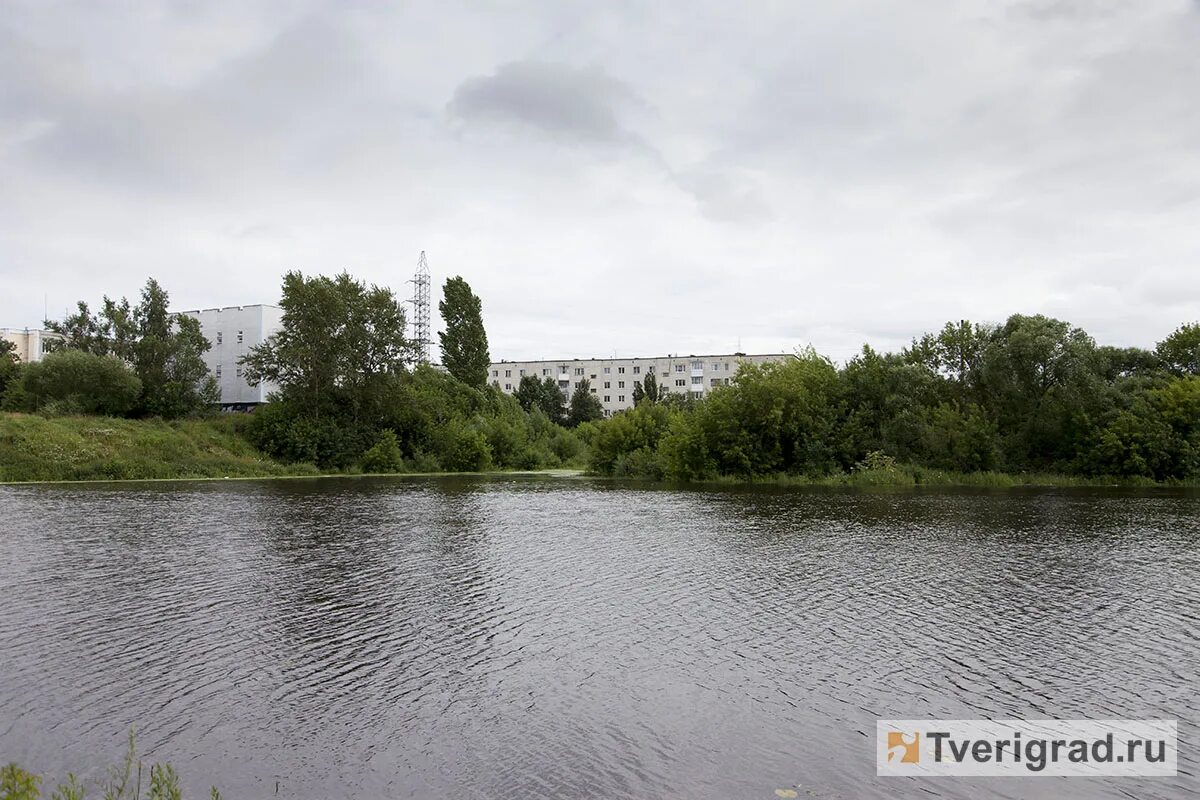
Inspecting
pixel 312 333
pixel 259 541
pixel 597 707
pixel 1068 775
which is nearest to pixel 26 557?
pixel 259 541

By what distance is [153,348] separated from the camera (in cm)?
7619

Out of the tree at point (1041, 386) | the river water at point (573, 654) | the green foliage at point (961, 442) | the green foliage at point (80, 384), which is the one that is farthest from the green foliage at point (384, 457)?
the river water at point (573, 654)

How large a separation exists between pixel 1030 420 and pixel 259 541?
164 ft

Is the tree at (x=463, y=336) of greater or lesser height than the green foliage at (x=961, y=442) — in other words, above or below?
above

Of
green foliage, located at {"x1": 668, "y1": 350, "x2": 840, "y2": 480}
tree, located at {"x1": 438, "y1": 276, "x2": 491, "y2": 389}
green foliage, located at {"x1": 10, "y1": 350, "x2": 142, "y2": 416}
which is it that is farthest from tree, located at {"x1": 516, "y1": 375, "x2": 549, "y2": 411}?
green foliage, located at {"x1": 668, "y1": 350, "x2": 840, "y2": 480}

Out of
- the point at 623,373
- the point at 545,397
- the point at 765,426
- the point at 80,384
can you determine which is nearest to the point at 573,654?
the point at 765,426

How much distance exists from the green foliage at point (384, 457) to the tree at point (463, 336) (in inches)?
545

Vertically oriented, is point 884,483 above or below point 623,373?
below

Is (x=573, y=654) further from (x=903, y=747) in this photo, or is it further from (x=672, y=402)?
(x=672, y=402)

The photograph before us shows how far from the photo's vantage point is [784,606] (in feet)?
50.8

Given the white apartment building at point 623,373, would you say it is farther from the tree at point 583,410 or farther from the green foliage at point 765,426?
the green foliage at point 765,426

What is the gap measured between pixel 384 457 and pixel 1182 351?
59942 mm

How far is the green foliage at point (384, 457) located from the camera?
242ft

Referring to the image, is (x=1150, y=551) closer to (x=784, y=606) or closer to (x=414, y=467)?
(x=784, y=606)
